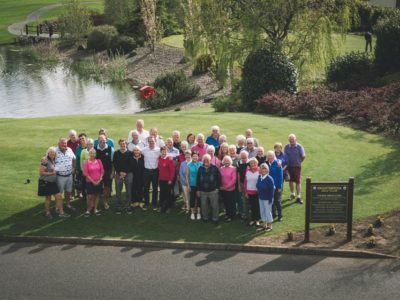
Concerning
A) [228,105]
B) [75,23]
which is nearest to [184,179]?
[228,105]

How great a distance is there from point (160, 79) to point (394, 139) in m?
22.5

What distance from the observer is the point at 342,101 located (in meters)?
27.8

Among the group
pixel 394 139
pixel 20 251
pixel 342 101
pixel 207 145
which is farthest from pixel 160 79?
pixel 20 251

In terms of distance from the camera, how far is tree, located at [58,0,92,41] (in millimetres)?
75500

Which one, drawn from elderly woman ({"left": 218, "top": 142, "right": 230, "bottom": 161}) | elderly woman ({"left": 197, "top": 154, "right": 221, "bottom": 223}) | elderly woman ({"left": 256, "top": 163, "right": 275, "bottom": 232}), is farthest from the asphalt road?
elderly woman ({"left": 218, "top": 142, "right": 230, "bottom": 161})

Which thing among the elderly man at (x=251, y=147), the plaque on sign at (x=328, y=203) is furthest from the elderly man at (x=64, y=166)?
the plaque on sign at (x=328, y=203)

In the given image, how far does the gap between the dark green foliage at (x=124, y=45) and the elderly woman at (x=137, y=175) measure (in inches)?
2017

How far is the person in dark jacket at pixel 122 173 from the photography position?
1661 centimetres

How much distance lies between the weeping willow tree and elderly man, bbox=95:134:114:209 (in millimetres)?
17983

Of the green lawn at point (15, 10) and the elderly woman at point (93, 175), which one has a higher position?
the green lawn at point (15, 10)

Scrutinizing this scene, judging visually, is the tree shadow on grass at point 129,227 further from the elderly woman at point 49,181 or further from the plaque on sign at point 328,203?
the plaque on sign at point 328,203

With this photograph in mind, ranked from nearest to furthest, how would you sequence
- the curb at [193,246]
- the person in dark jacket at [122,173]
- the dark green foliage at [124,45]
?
the curb at [193,246]
the person in dark jacket at [122,173]
the dark green foliage at [124,45]

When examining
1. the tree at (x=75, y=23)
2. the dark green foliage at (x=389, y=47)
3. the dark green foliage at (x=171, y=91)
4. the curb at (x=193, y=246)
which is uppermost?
the tree at (x=75, y=23)

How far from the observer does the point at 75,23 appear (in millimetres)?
75562
